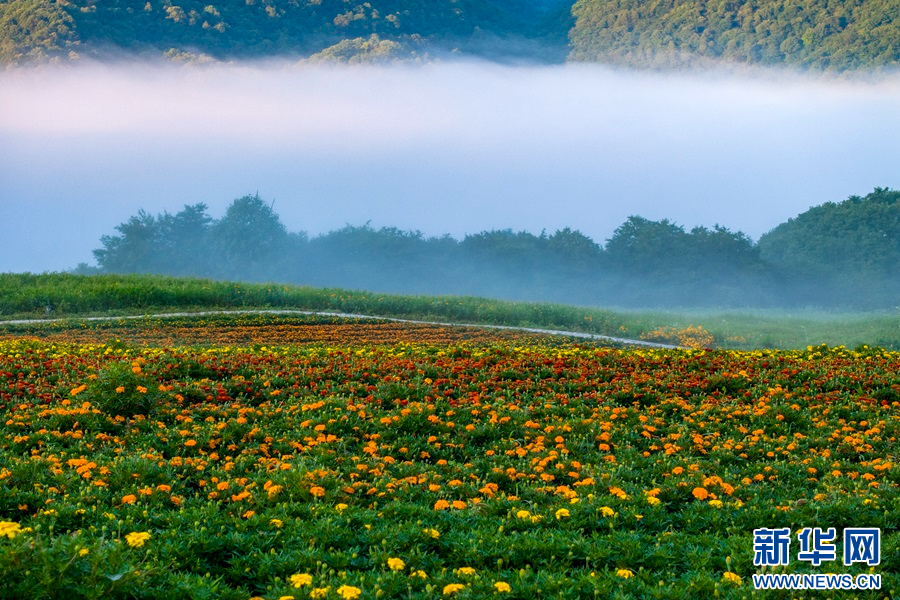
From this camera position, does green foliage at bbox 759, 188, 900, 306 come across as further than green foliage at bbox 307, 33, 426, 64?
No

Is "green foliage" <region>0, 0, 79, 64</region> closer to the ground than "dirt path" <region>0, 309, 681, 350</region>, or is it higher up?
higher up

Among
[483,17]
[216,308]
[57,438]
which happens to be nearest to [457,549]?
[57,438]

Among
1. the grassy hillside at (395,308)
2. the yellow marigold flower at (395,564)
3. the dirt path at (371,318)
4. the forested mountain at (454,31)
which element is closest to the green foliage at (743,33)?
the forested mountain at (454,31)

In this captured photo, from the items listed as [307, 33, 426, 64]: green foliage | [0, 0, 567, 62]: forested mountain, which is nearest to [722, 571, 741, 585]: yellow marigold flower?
[0, 0, 567, 62]: forested mountain

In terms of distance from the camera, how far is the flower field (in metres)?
5.39

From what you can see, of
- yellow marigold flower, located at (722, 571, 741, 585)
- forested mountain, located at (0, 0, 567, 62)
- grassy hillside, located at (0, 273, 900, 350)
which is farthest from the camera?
forested mountain, located at (0, 0, 567, 62)

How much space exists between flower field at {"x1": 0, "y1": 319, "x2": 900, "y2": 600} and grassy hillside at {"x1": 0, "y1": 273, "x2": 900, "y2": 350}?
1602 centimetres

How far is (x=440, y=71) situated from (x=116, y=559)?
77562 mm

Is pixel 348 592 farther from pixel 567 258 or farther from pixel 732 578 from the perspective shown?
pixel 567 258

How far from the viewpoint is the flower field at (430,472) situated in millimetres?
5391

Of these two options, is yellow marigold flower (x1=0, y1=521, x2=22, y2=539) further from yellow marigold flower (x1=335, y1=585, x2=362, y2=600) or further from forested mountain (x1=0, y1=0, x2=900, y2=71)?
forested mountain (x1=0, y1=0, x2=900, y2=71)

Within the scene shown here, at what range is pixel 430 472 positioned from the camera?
7.78 metres

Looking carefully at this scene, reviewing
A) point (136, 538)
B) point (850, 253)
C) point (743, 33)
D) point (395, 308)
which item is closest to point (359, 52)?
point (743, 33)

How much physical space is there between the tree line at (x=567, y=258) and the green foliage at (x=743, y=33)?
1868 cm
